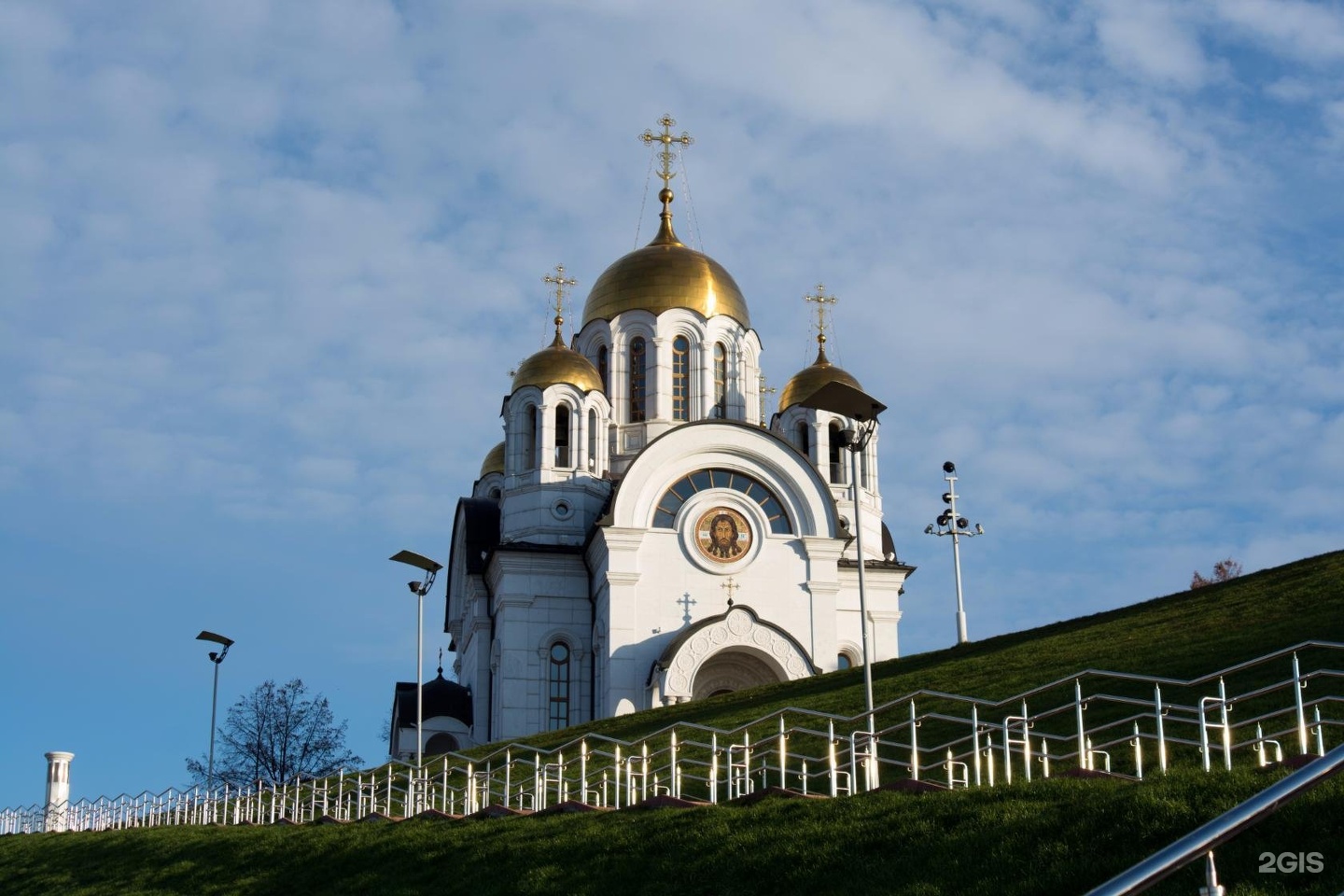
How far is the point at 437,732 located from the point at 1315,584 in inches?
769

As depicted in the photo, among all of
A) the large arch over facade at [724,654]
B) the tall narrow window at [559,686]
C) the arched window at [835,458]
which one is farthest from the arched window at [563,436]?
the arched window at [835,458]

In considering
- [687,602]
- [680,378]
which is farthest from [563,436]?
[687,602]

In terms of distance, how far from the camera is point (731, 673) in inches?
1261

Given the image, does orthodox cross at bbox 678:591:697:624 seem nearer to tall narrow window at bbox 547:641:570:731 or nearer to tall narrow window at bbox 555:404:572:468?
tall narrow window at bbox 547:641:570:731

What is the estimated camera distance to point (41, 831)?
2500 cm

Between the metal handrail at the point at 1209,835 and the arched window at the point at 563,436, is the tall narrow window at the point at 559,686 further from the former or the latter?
the metal handrail at the point at 1209,835

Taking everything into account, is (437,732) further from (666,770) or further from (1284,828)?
(1284,828)

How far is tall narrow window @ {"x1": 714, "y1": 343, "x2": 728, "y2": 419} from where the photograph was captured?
122 feet

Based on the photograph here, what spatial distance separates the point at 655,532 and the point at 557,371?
4.87m

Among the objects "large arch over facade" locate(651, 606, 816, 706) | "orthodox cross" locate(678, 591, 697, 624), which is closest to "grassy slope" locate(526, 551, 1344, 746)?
"large arch over facade" locate(651, 606, 816, 706)

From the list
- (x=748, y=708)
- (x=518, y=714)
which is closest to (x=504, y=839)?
(x=748, y=708)

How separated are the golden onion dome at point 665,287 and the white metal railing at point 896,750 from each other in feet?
52.9

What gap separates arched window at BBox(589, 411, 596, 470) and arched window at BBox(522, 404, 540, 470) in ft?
4.10

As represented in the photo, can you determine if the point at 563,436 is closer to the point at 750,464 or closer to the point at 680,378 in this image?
the point at 680,378
